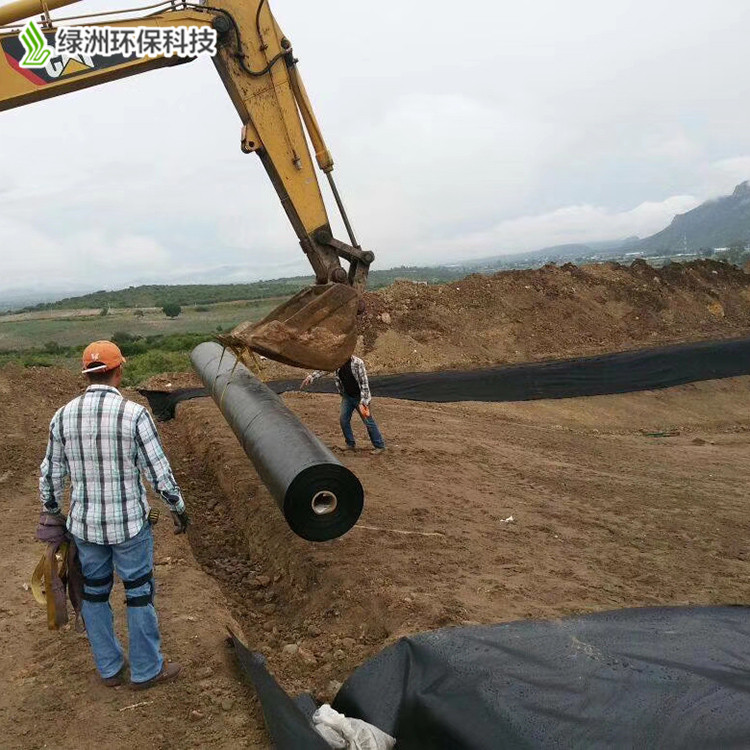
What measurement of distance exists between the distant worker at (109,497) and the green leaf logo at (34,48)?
4.04 meters

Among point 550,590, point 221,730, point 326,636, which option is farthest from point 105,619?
point 550,590

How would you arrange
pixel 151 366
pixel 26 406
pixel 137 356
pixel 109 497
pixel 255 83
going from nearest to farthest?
pixel 109 497
pixel 255 83
pixel 26 406
pixel 151 366
pixel 137 356

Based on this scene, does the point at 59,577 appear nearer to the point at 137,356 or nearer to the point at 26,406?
the point at 26,406

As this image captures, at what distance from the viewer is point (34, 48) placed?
6098 mm

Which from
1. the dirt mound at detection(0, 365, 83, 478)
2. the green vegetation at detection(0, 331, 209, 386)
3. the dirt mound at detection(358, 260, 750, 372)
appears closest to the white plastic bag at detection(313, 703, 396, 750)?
the dirt mound at detection(0, 365, 83, 478)

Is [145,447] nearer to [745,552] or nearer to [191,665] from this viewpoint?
[191,665]

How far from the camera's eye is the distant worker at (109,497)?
356 centimetres

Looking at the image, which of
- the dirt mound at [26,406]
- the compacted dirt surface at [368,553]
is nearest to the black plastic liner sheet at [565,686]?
the compacted dirt surface at [368,553]

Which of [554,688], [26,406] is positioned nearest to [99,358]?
[554,688]

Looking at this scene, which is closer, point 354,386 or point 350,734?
point 350,734

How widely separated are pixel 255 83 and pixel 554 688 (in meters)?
6.18

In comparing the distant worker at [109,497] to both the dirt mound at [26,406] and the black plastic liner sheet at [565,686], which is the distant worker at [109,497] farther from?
the dirt mound at [26,406]

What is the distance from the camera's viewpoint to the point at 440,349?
1819 cm

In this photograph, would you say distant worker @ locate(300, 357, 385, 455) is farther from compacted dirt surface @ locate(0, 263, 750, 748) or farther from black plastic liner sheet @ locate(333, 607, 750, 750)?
black plastic liner sheet @ locate(333, 607, 750, 750)
